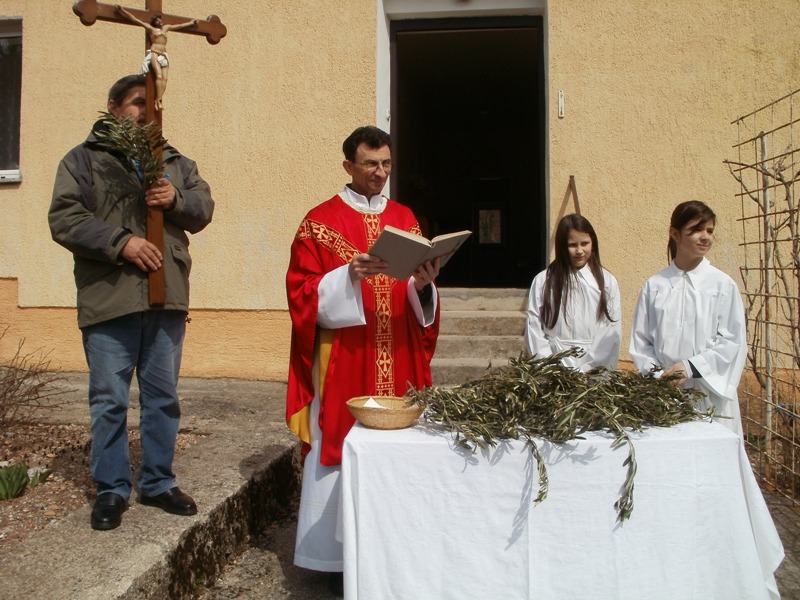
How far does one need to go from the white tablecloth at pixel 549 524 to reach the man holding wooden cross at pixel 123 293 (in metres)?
1.12

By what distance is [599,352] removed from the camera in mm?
3998

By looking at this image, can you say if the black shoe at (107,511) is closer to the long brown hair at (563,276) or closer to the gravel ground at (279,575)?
the gravel ground at (279,575)

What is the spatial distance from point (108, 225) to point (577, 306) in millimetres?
2478

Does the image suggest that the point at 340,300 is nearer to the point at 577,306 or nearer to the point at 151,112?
the point at 151,112

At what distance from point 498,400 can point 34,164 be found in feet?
19.9

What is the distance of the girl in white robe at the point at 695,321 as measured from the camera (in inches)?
A: 137

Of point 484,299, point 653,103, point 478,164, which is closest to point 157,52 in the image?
point 484,299

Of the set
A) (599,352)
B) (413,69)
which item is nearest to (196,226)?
(599,352)

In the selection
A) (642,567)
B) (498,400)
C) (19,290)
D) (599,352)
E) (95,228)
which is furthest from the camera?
(19,290)

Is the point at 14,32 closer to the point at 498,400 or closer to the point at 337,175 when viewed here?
the point at 337,175

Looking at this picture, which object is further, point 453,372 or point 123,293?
point 453,372

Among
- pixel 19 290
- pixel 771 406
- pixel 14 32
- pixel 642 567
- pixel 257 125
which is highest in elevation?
pixel 14 32

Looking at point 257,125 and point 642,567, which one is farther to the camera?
point 257,125

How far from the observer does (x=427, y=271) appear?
9.91 ft
